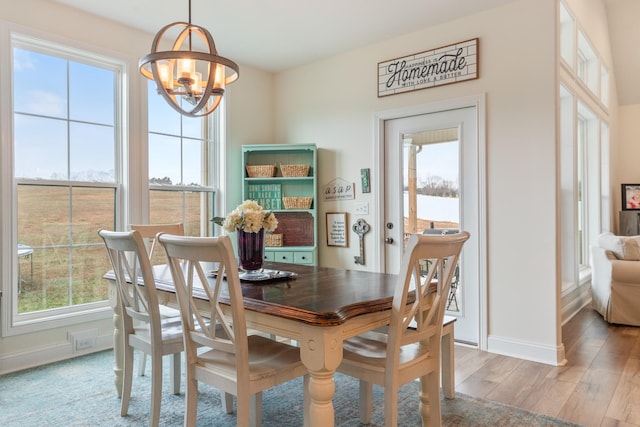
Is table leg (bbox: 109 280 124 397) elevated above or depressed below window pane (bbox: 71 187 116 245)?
below

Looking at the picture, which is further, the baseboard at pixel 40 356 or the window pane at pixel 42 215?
the window pane at pixel 42 215

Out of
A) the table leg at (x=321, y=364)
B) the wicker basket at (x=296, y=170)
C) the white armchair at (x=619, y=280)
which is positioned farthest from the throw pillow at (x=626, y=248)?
the table leg at (x=321, y=364)

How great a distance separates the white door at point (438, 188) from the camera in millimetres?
3510

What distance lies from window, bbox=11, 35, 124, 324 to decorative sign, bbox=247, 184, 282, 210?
1356 millimetres

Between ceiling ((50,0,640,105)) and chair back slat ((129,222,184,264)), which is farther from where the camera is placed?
ceiling ((50,0,640,105))

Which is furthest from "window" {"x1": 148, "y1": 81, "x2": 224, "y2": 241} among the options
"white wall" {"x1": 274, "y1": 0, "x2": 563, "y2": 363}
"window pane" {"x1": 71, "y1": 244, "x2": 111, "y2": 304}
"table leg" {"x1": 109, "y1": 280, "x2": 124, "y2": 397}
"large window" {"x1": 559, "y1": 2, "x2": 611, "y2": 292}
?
"large window" {"x1": 559, "y1": 2, "x2": 611, "y2": 292}

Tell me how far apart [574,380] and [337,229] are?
2363 millimetres

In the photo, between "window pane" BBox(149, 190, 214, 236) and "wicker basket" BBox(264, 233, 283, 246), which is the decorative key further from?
"window pane" BBox(149, 190, 214, 236)

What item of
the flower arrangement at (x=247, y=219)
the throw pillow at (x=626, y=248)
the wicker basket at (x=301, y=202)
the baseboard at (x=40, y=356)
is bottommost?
the baseboard at (x=40, y=356)

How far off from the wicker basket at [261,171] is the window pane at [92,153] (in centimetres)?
133

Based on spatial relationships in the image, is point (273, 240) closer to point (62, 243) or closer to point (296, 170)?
point (296, 170)

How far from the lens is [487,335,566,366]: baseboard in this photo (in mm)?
3061

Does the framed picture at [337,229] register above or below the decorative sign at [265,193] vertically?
below

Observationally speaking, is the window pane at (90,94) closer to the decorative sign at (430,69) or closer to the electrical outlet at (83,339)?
the electrical outlet at (83,339)
